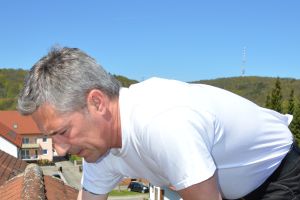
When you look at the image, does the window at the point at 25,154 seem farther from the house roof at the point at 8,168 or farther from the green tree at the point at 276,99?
the house roof at the point at 8,168

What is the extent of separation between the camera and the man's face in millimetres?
2020

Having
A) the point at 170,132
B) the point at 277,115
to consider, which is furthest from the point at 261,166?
the point at 170,132

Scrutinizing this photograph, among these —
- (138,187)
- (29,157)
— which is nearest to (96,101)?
(138,187)

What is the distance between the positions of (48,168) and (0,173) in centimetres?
3928

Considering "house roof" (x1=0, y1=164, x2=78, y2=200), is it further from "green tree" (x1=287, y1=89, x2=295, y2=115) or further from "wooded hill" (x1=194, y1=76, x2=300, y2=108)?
"wooded hill" (x1=194, y1=76, x2=300, y2=108)

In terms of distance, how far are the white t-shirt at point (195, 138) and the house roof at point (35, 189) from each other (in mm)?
2004

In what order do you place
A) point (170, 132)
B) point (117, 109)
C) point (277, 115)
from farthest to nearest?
1. point (277, 115)
2. point (117, 109)
3. point (170, 132)

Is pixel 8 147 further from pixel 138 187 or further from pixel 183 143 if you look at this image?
pixel 183 143

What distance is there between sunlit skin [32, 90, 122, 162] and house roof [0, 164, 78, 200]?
87.8 inches

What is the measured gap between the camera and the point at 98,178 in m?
2.80

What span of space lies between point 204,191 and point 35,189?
123 inches

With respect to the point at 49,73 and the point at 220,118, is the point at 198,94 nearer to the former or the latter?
the point at 220,118

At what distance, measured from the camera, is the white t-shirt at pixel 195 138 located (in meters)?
1.77

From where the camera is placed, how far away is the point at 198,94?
201 cm
